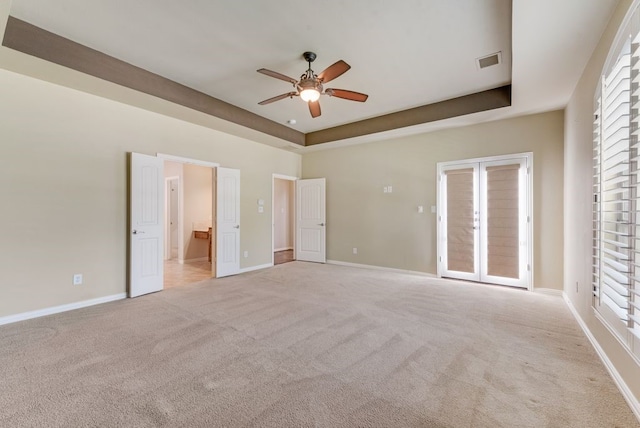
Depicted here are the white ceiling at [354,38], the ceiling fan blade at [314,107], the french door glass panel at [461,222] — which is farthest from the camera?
the french door glass panel at [461,222]

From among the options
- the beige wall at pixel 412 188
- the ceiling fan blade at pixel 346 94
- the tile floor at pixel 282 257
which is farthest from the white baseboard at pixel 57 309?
the beige wall at pixel 412 188

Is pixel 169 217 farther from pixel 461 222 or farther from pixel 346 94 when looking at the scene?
pixel 461 222

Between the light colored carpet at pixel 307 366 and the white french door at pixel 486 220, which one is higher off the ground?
the white french door at pixel 486 220

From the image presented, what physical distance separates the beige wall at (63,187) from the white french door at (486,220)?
4.98 metres

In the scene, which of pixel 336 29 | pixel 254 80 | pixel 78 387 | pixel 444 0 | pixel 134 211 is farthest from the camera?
pixel 134 211

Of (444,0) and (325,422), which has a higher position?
(444,0)

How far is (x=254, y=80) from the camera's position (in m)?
3.75

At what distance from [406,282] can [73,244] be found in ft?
16.0

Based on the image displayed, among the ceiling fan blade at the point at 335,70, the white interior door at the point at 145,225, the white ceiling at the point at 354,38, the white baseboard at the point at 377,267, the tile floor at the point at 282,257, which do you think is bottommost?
the tile floor at the point at 282,257

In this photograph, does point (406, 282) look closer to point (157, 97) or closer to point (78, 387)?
point (78, 387)

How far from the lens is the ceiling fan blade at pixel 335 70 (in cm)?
270

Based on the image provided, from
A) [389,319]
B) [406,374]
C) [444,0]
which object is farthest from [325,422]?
[444,0]

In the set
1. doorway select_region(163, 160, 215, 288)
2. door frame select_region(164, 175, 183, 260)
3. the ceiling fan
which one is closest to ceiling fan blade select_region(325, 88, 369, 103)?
the ceiling fan

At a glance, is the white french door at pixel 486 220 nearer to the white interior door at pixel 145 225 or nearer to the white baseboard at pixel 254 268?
the white baseboard at pixel 254 268
